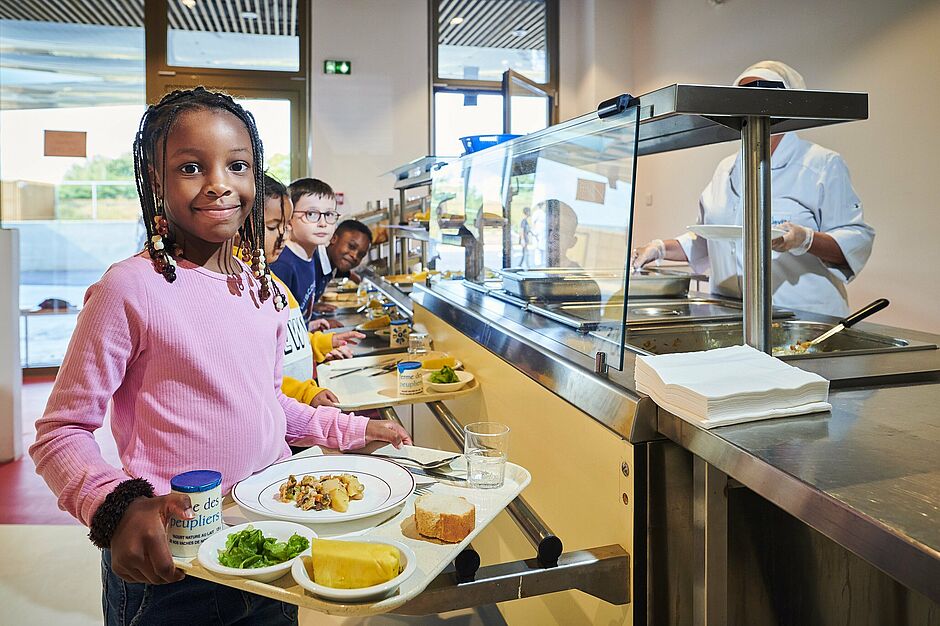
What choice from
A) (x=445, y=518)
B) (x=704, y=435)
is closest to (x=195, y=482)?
(x=445, y=518)

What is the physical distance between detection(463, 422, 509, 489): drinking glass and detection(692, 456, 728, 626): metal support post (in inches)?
11.3

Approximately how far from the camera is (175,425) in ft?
3.28

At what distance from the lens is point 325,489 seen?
1.00 m

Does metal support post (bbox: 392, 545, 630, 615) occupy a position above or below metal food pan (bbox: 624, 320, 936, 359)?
below

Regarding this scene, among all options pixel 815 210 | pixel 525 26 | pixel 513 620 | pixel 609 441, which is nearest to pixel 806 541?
pixel 609 441

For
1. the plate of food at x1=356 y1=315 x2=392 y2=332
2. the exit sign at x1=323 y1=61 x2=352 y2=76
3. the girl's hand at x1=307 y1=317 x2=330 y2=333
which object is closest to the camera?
the girl's hand at x1=307 y1=317 x2=330 y2=333

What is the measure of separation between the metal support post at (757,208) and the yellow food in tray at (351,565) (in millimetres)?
730

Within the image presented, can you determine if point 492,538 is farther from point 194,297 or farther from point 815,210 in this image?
point 815,210

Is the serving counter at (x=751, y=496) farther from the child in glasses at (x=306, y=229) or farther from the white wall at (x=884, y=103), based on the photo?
the white wall at (x=884, y=103)

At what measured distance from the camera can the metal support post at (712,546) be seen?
0.98m

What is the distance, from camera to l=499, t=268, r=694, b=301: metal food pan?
1.45m

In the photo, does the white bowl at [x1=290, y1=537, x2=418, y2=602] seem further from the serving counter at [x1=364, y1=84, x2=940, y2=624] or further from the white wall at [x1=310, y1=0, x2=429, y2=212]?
the white wall at [x1=310, y1=0, x2=429, y2=212]

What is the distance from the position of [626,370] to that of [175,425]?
699 millimetres

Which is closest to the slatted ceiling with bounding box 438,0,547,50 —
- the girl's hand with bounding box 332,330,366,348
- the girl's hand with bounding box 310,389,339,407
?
the girl's hand with bounding box 332,330,366,348
